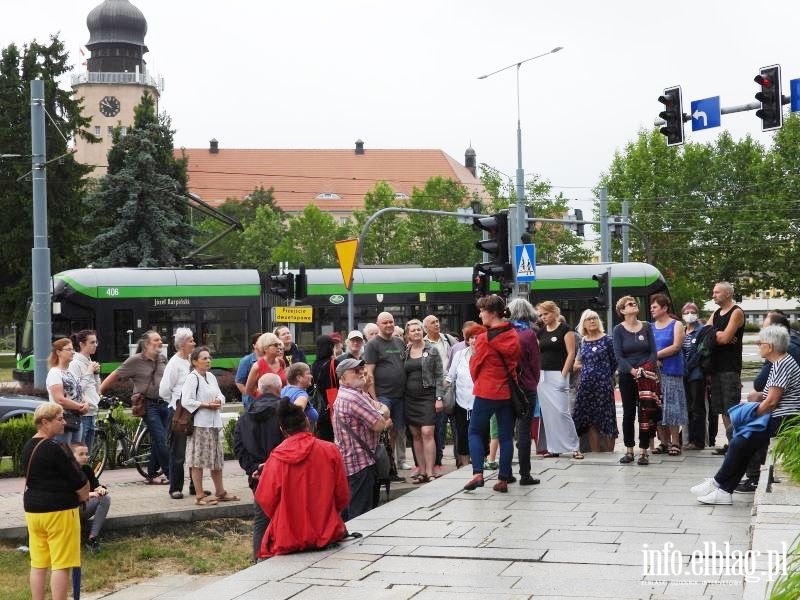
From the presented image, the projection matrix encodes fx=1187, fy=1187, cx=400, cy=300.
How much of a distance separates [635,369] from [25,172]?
43957 mm

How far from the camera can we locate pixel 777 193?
58.4m

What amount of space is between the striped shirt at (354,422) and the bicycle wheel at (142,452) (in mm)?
4778

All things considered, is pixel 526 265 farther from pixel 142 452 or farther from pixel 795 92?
pixel 142 452

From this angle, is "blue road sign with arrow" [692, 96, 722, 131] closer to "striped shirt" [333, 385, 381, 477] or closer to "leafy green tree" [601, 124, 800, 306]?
"striped shirt" [333, 385, 381, 477]

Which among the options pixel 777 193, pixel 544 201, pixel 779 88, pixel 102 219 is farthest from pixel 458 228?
pixel 779 88

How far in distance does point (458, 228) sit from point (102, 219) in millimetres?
26801

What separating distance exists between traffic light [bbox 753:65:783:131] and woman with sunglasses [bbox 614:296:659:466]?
682 cm

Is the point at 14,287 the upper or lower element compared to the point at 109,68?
lower

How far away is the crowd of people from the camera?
26.3ft

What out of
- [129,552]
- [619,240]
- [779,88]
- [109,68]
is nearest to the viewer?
[129,552]

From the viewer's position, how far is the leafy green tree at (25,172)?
50812 millimetres

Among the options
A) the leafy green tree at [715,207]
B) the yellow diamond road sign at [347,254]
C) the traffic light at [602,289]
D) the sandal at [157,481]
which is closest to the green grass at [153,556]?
the sandal at [157,481]

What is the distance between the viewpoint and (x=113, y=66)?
95562mm

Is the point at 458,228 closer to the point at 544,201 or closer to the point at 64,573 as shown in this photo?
the point at 544,201
